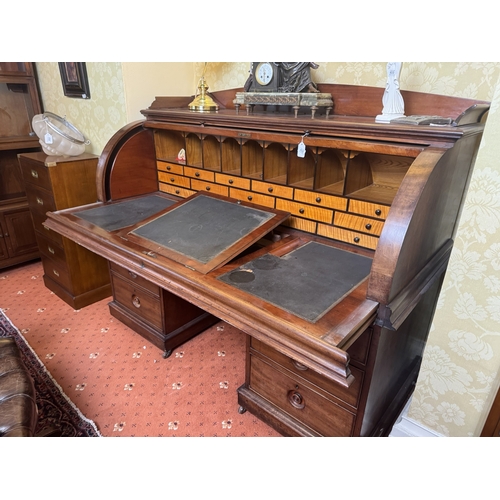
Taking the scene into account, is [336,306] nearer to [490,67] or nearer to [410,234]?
[410,234]

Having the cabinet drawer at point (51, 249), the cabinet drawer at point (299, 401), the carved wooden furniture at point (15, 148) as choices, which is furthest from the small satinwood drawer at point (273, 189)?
the carved wooden furniture at point (15, 148)

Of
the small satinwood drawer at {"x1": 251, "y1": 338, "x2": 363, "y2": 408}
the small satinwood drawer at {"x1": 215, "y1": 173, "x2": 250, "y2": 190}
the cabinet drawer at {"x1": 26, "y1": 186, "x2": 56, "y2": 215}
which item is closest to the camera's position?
the small satinwood drawer at {"x1": 251, "y1": 338, "x2": 363, "y2": 408}

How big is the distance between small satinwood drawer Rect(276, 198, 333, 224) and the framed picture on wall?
5.54 feet

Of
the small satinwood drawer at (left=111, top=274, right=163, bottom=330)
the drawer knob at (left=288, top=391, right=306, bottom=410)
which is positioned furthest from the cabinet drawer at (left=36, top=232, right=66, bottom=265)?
the drawer knob at (left=288, top=391, right=306, bottom=410)

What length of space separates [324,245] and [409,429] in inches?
31.8

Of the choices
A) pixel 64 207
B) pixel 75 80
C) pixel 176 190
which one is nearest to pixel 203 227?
pixel 176 190

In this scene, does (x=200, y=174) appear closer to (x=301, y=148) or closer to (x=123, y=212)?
(x=123, y=212)

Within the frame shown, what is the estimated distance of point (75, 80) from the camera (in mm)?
2451

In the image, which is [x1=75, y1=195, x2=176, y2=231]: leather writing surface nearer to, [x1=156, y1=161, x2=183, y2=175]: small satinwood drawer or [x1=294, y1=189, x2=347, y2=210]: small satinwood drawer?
[x1=156, y1=161, x2=183, y2=175]: small satinwood drawer

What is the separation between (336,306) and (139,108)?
1.82 metres

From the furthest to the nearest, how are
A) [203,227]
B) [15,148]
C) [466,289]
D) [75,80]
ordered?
[15,148], [75,80], [203,227], [466,289]

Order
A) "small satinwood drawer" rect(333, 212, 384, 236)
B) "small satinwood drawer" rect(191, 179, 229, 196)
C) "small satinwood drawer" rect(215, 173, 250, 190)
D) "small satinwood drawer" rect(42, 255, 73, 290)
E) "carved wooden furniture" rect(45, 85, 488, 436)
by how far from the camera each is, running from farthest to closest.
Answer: "small satinwood drawer" rect(42, 255, 73, 290) < "small satinwood drawer" rect(191, 179, 229, 196) < "small satinwood drawer" rect(215, 173, 250, 190) < "small satinwood drawer" rect(333, 212, 384, 236) < "carved wooden furniture" rect(45, 85, 488, 436)

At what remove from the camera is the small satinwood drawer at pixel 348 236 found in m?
1.38

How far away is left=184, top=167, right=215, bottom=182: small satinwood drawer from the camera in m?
1.87
